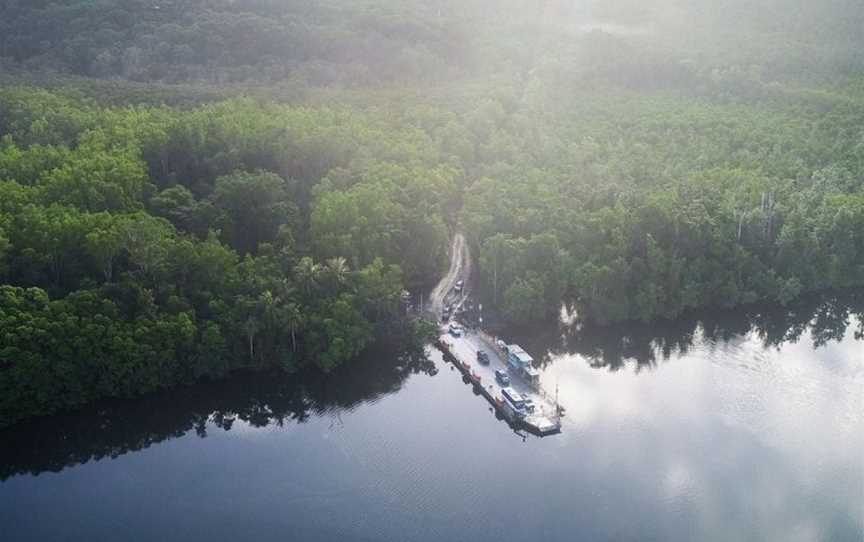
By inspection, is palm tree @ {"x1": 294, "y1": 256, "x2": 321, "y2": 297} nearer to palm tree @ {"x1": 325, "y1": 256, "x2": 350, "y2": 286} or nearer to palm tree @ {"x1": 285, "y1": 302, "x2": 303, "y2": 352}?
palm tree @ {"x1": 325, "y1": 256, "x2": 350, "y2": 286}

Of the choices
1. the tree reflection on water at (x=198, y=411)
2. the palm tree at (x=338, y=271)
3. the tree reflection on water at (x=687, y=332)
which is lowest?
the tree reflection on water at (x=198, y=411)

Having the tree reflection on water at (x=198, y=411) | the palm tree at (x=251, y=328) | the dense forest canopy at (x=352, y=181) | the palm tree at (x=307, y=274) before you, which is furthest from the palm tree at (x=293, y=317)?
the tree reflection on water at (x=198, y=411)

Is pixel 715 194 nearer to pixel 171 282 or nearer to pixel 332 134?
Result: pixel 332 134

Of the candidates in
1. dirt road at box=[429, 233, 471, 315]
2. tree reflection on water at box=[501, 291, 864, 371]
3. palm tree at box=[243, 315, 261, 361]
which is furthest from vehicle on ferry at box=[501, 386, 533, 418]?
palm tree at box=[243, 315, 261, 361]

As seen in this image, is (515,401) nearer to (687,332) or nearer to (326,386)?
(326,386)

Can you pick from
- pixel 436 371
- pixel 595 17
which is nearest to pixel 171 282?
pixel 436 371

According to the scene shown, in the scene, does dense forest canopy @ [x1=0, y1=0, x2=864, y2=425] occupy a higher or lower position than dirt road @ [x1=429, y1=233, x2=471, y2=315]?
higher

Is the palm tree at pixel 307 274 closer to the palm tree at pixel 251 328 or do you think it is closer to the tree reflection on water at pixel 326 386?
the palm tree at pixel 251 328
